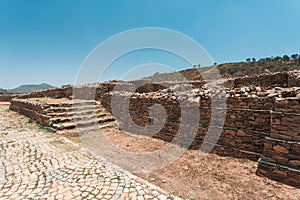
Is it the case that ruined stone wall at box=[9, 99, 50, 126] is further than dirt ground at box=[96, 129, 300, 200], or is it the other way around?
ruined stone wall at box=[9, 99, 50, 126]

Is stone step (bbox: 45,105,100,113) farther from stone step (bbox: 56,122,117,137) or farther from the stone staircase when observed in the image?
stone step (bbox: 56,122,117,137)

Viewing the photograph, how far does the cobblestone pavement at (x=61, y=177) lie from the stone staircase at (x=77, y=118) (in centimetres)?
187

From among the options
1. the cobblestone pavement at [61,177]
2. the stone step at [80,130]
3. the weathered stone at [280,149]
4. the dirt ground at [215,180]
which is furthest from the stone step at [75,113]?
the weathered stone at [280,149]

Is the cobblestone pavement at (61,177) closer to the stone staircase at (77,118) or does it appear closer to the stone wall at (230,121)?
the stone staircase at (77,118)

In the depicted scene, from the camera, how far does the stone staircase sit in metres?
7.43

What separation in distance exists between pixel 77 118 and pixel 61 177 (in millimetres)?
4887

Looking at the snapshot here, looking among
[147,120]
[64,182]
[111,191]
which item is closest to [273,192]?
[111,191]

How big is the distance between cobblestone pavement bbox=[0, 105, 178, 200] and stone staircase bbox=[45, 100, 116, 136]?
187 cm

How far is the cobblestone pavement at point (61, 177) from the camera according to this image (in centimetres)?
307

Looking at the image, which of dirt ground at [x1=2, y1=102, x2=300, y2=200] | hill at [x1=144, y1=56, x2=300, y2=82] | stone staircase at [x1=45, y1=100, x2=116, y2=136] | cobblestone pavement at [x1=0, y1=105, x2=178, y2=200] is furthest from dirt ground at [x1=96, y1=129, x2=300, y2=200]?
hill at [x1=144, y1=56, x2=300, y2=82]

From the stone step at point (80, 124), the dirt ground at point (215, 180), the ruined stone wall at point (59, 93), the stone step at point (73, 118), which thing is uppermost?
the ruined stone wall at point (59, 93)

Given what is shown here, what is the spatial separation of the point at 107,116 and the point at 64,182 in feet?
19.5

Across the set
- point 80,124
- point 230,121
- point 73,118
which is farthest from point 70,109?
point 230,121

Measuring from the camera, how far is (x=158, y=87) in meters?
13.5
